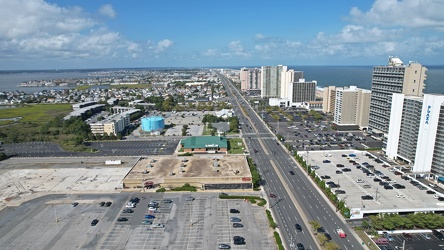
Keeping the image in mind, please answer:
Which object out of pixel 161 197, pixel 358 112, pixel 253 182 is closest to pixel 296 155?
pixel 253 182

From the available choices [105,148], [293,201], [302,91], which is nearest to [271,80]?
[302,91]

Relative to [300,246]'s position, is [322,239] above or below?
above

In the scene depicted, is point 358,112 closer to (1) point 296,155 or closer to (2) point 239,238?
(1) point 296,155

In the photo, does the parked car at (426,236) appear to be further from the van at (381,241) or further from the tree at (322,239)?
the tree at (322,239)

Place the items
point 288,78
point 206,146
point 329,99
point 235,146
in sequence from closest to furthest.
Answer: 1. point 206,146
2. point 235,146
3. point 329,99
4. point 288,78

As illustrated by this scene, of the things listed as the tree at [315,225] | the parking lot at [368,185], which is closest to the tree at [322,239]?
the tree at [315,225]

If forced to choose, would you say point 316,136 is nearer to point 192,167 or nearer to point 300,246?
point 192,167

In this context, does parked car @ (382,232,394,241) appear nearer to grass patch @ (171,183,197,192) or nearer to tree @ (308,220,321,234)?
tree @ (308,220,321,234)
